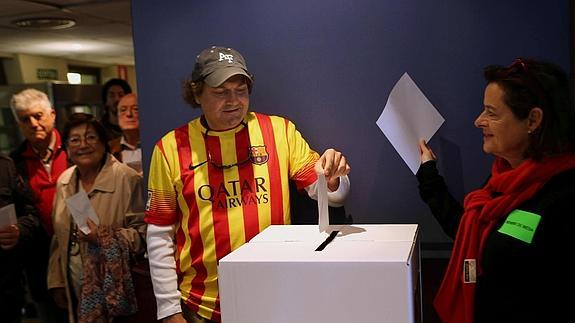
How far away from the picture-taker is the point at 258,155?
174cm

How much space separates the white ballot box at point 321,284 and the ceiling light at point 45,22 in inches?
130

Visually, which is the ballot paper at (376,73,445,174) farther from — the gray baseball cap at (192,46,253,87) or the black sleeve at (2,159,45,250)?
the black sleeve at (2,159,45,250)

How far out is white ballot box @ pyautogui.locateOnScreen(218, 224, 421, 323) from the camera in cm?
118

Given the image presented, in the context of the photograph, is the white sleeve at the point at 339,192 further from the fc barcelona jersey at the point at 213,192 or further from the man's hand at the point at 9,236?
the man's hand at the point at 9,236

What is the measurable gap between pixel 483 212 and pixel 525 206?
108mm

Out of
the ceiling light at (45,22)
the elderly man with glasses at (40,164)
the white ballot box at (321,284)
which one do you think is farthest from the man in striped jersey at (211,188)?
the ceiling light at (45,22)

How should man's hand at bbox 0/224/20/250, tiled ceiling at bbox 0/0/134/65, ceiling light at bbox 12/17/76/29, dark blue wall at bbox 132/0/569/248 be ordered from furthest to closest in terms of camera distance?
ceiling light at bbox 12/17/76/29, tiled ceiling at bbox 0/0/134/65, man's hand at bbox 0/224/20/250, dark blue wall at bbox 132/0/569/248

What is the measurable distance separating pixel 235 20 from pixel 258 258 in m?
1.00

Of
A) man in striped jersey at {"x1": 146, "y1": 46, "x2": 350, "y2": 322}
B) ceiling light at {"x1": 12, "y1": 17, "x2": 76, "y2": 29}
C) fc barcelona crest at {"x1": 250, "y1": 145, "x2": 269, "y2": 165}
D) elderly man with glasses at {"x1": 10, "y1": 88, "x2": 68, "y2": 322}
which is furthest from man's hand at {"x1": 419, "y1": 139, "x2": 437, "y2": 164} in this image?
ceiling light at {"x1": 12, "y1": 17, "x2": 76, "y2": 29}

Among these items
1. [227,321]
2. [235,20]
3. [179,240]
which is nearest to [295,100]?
[235,20]

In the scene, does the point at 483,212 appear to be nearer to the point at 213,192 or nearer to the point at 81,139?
the point at 213,192

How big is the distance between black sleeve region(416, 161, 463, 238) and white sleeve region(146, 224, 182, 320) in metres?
0.77

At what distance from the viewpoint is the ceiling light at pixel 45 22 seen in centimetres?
400

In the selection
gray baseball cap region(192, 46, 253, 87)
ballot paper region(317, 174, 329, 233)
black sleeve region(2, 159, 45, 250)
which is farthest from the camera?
black sleeve region(2, 159, 45, 250)
